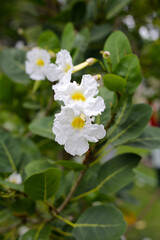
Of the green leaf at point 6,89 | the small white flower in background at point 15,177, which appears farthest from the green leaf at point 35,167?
the green leaf at point 6,89

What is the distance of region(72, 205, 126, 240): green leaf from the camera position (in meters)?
0.68

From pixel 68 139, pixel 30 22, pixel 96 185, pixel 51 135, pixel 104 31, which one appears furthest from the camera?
pixel 30 22

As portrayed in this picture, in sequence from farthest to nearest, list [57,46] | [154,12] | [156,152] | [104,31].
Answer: [156,152], [154,12], [104,31], [57,46]

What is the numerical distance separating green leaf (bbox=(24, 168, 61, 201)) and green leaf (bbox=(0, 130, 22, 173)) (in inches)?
6.8

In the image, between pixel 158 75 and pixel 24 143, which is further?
pixel 158 75

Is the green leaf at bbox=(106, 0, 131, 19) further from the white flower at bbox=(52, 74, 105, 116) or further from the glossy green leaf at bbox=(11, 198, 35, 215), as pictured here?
the glossy green leaf at bbox=(11, 198, 35, 215)

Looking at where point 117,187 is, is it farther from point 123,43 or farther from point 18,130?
point 18,130

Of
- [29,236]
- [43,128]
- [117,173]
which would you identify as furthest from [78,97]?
[29,236]

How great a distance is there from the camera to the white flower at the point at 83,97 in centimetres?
52

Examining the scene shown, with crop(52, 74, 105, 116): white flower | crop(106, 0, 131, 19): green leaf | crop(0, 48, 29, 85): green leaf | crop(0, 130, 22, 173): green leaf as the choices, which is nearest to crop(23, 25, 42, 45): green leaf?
crop(0, 48, 29, 85): green leaf

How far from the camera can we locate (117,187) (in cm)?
77

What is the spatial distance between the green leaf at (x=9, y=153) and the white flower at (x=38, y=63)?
0.22 m

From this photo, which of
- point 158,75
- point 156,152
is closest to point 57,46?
point 158,75

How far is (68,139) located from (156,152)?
11.7ft
